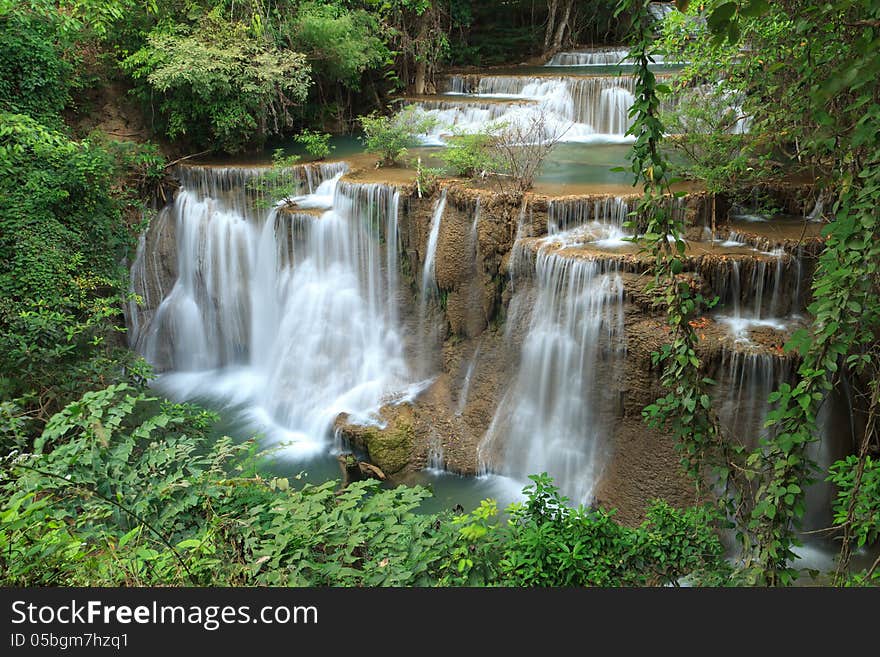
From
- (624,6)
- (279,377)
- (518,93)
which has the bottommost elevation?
(279,377)

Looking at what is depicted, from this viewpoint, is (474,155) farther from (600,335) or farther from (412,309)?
(600,335)

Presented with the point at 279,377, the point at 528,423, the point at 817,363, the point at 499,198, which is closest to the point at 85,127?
the point at 279,377

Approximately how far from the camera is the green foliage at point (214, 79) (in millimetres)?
11719

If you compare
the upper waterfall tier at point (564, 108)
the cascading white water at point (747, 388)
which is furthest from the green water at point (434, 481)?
the upper waterfall tier at point (564, 108)

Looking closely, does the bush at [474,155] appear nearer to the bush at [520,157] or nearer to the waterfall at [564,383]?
the bush at [520,157]

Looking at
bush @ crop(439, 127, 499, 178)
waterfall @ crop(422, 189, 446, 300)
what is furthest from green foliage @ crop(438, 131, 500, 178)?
waterfall @ crop(422, 189, 446, 300)

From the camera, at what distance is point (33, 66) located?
10680 millimetres

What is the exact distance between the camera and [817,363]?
367 centimetres

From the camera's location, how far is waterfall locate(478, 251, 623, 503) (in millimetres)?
7781

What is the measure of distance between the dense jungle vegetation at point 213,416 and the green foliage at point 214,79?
54mm

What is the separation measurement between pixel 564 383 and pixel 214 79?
28.4ft

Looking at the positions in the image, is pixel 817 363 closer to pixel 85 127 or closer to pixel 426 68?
pixel 85 127

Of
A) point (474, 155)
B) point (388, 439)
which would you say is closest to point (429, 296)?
point (474, 155)

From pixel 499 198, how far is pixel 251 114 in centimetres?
670
